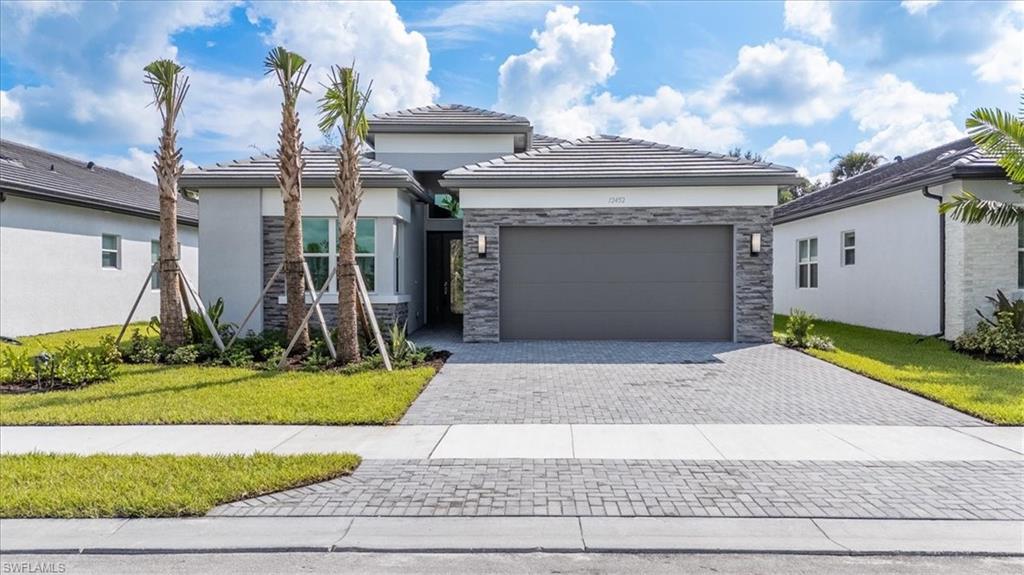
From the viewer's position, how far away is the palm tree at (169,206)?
11305mm

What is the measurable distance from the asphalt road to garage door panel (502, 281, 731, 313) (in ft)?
32.1

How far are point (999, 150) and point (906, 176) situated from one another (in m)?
3.24

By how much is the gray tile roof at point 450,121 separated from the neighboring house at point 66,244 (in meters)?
8.23

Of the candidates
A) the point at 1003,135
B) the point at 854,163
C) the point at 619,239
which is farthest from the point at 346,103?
the point at 854,163

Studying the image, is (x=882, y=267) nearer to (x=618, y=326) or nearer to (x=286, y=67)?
(x=618, y=326)

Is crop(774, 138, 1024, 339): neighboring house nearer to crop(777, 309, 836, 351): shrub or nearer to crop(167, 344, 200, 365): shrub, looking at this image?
crop(777, 309, 836, 351): shrub

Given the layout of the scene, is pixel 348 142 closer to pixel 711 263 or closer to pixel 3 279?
pixel 711 263

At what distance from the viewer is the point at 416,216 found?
16.4 metres

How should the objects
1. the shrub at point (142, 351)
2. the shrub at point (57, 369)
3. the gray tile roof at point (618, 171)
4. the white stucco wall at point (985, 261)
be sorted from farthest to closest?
the gray tile roof at point (618, 171)
the white stucco wall at point (985, 261)
the shrub at point (142, 351)
the shrub at point (57, 369)

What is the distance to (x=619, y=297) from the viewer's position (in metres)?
13.6

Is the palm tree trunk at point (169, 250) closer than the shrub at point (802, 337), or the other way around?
the palm tree trunk at point (169, 250)

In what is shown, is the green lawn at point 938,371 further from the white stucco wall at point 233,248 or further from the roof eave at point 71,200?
the roof eave at point 71,200

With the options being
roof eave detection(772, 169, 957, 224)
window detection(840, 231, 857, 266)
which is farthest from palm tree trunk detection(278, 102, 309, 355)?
window detection(840, 231, 857, 266)

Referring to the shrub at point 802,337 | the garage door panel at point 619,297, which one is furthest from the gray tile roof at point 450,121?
the shrub at point 802,337
